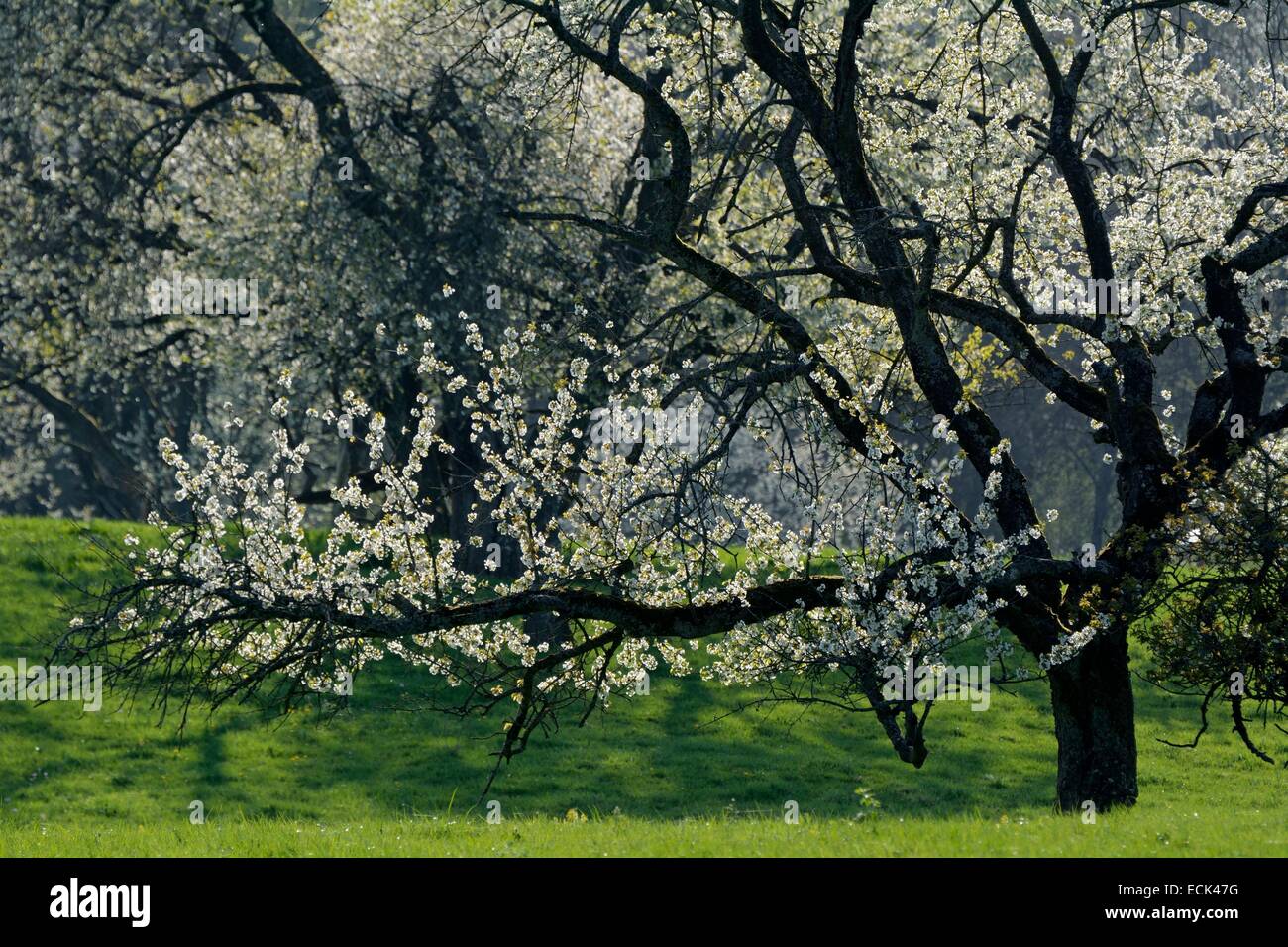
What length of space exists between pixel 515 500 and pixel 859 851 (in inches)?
147

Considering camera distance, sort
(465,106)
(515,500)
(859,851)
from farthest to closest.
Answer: (465,106), (515,500), (859,851)

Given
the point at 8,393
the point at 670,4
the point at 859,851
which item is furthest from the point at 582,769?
the point at 8,393

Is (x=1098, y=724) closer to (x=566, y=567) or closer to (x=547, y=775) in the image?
(x=566, y=567)

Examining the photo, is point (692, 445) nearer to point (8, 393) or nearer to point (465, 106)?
Answer: point (465, 106)

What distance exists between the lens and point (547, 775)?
18.2 metres

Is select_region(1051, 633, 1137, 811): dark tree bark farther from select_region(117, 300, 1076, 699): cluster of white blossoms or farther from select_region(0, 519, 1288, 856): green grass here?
select_region(117, 300, 1076, 699): cluster of white blossoms

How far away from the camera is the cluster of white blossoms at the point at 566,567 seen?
33.2ft

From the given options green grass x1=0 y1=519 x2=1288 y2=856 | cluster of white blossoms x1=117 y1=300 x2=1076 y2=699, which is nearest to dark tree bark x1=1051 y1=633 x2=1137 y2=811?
green grass x1=0 y1=519 x2=1288 y2=856

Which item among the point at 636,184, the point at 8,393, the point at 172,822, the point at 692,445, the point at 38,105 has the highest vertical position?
the point at 38,105

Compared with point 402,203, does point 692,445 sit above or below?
below

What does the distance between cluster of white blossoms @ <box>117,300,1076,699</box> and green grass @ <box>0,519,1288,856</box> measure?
1.70 meters

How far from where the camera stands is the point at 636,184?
2161cm
